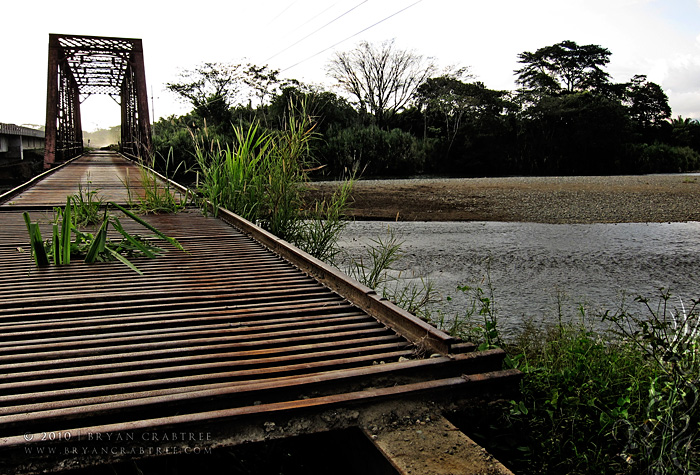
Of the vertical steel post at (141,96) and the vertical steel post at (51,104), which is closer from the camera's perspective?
the vertical steel post at (51,104)

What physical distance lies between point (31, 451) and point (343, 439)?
Answer: 687 mm

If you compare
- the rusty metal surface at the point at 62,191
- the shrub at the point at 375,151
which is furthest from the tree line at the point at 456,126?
the rusty metal surface at the point at 62,191

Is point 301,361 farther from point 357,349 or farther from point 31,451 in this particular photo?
point 31,451

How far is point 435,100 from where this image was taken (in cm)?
2580

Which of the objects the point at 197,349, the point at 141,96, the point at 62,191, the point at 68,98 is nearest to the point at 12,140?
the point at 68,98

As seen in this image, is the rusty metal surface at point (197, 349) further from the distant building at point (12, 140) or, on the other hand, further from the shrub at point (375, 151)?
the distant building at point (12, 140)

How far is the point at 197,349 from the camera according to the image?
1.57 meters

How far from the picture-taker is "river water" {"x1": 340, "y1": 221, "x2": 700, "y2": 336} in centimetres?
345

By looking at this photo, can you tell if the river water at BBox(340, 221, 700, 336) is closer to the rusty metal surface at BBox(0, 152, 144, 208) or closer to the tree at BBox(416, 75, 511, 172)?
the rusty metal surface at BBox(0, 152, 144, 208)

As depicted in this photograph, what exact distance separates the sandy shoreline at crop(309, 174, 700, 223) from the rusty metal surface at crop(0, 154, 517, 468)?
5643 mm

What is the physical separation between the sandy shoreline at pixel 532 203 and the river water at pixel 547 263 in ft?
2.29

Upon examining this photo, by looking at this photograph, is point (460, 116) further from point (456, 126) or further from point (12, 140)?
point (12, 140)

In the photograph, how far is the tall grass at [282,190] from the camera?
3.89 m

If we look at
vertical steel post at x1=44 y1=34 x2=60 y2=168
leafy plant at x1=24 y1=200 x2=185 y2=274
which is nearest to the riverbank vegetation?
leafy plant at x1=24 y1=200 x2=185 y2=274
